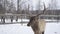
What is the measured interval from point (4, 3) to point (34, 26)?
21331 millimetres

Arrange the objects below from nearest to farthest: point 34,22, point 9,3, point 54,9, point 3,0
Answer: point 34,22, point 9,3, point 3,0, point 54,9

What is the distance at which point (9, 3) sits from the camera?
27250 mm

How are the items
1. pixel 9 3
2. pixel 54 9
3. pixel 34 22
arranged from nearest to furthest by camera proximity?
1. pixel 34 22
2. pixel 9 3
3. pixel 54 9

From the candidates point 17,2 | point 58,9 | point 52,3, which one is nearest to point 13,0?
point 17,2

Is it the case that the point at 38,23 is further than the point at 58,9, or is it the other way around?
the point at 58,9

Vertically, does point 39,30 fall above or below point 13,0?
below

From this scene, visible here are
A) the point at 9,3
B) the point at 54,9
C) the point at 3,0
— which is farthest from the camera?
the point at 54,9

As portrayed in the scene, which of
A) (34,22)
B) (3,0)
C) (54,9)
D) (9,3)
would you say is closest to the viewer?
(34,22)

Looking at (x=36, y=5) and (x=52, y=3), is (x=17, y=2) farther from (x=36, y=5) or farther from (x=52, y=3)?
(x=52, y=3)

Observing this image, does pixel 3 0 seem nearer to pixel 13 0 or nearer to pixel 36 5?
pixel 13 0

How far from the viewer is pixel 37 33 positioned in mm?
7574

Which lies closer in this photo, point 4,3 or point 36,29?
point 36,29

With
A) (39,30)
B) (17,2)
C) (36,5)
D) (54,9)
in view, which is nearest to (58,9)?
(54,9)

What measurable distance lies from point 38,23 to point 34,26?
25 centimetres
